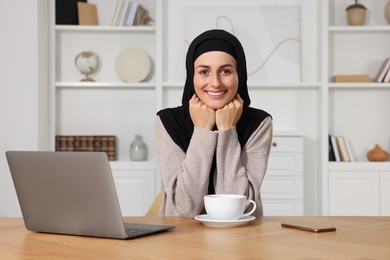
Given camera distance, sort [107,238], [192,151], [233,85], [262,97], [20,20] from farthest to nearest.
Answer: [262,97] < [20,20] < [233,85] < [192,151] < [107,238]

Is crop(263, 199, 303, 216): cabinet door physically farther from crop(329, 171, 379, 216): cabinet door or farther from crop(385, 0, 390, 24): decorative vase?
crop(385, 0, 390, 24): decorative vase

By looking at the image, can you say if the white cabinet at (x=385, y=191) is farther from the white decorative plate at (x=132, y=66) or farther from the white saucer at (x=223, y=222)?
the white saucer at (x=223, y=222)

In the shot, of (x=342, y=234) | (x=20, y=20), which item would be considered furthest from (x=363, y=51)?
(x=342, y=234)

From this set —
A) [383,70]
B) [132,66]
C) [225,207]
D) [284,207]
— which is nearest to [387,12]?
[383,70]

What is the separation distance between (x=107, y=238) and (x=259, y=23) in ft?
11.8

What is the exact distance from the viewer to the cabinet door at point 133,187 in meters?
4.63

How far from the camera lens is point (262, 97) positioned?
482cm

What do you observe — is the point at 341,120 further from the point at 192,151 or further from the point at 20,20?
the point at 192,151

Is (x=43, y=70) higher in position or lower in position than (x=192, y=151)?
higher

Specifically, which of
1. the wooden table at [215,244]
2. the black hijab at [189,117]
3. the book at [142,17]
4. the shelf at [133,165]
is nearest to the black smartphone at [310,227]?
the wooden table at [215,244]

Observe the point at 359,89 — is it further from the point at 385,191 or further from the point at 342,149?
the point at 385,191

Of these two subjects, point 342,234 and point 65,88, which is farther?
point 65,88

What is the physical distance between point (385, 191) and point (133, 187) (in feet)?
5.93

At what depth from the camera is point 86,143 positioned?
15.4 ft
